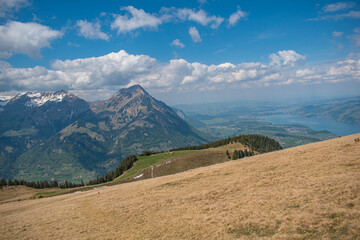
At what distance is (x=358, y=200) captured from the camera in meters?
14.6

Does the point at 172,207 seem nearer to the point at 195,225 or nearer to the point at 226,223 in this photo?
the point at 195,225

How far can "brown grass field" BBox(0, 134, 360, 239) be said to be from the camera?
1353 centimetres

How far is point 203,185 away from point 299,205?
49.0ft

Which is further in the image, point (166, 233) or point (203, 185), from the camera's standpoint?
point (203, 185)

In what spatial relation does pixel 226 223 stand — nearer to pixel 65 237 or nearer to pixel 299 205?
pixel 299 205

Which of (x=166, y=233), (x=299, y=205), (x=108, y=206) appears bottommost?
(x=108, y=206)

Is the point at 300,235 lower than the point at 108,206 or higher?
higher

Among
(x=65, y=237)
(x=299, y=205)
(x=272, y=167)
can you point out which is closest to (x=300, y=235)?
(x=299, y=205)

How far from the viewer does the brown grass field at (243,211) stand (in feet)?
44.4

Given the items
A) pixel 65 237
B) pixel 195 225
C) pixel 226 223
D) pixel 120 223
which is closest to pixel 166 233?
pixel 195 225

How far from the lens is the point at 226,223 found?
15.8 m

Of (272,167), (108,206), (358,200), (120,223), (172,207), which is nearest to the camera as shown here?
(358,200)

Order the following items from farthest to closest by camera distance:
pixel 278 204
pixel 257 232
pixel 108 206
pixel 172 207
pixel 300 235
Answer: pixel 108 206
pixel 172 207
pixel 278 204
pixel 257 232
pixel 300 235

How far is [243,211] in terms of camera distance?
17.3 meters
